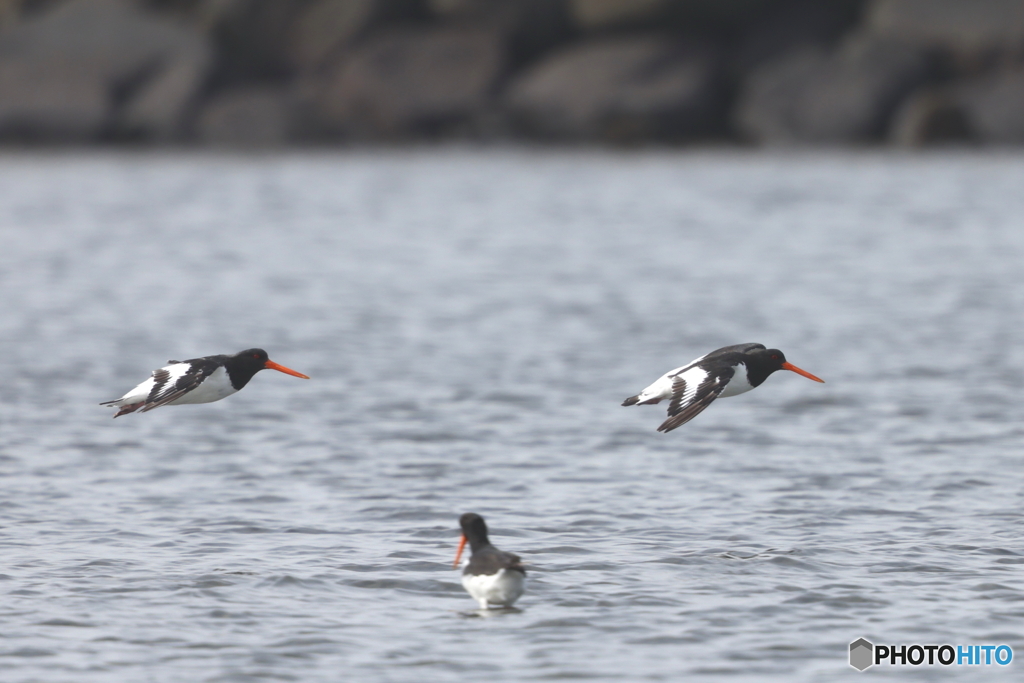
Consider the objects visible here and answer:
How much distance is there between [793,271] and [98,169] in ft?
87.5

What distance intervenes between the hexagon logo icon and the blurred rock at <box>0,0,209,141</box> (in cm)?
4064

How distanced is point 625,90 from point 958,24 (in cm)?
886

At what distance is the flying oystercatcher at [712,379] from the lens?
34.6 ft

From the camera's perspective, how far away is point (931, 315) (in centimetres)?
2367

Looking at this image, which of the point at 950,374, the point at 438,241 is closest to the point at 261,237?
the point at 438,241

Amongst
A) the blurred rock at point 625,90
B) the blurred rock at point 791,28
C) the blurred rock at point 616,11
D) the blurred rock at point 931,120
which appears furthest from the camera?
the blurred rock at point 791,28

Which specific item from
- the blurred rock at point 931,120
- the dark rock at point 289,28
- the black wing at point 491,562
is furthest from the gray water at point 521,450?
the dark rock at point 289,28

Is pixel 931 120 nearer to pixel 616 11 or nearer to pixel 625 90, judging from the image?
pixel 625 90

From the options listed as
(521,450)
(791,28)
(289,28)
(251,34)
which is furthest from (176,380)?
(251,34)

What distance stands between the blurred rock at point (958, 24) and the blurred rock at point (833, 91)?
17.3 inches

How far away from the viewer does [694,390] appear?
10.7 metres

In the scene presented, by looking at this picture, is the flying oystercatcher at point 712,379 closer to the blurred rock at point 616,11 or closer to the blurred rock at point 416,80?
the blurred rock at point 616,11

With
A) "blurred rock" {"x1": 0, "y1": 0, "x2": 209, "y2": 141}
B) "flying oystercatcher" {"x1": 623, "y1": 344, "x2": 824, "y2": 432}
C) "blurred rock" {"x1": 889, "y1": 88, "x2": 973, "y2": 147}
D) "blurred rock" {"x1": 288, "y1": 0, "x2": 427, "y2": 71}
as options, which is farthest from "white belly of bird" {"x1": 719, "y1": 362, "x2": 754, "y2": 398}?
"blurred rock" {"x1": 0, "y1": 0, "x2": 209, "y2": 141}

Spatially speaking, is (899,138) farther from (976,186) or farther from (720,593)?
(720,593)
